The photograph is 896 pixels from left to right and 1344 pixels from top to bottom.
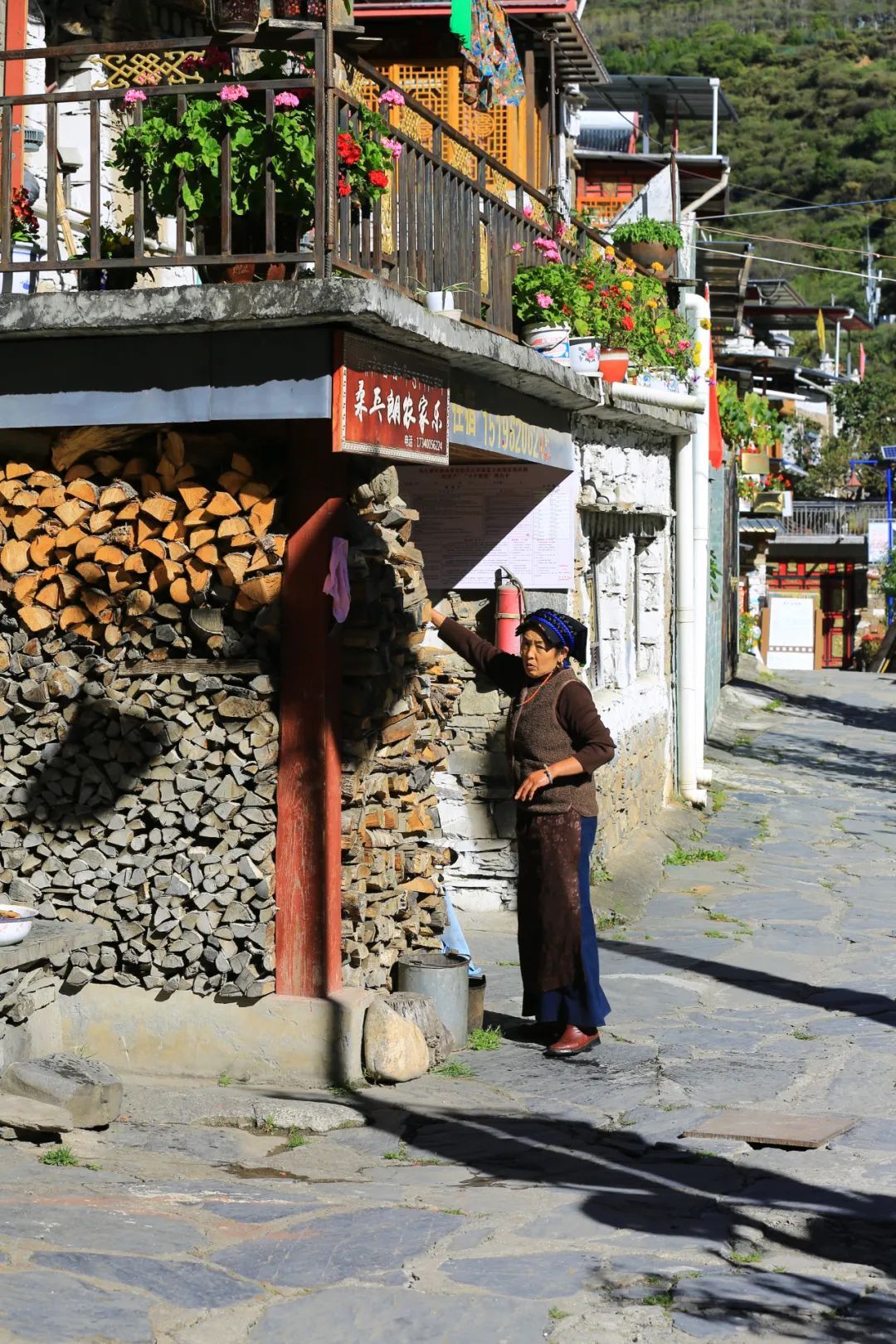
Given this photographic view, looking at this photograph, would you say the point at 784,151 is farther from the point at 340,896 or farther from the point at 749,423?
the point at 340,896

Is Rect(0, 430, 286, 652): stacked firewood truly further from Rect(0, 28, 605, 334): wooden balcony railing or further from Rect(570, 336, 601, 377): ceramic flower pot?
Rect(570, 336, 601, 377): ceramic flower pot

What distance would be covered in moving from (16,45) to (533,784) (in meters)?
5.33

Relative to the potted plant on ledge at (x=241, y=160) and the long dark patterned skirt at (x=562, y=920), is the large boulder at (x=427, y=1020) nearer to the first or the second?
the long dark patterned skirt at (x=562, y=920)

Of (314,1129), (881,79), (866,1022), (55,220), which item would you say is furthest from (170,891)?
(881,79)

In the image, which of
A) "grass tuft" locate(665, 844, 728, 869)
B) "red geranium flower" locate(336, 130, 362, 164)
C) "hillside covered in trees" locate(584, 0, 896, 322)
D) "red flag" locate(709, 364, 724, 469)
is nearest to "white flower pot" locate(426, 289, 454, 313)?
"red geranium flower" locate(336, 130, 362, 164)

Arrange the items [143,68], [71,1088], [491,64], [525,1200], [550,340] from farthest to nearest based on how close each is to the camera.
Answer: [491,64]
[550,340]
[143,68]
[71,1088]
[525,1200]

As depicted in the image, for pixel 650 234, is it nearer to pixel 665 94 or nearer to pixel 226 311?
pixel 226 311

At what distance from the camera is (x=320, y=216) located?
6.45m

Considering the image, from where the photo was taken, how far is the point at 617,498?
12.3 m

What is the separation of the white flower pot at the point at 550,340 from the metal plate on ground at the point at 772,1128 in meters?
5.08

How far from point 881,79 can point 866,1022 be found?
404 feet

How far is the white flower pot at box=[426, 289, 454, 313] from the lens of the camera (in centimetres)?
809

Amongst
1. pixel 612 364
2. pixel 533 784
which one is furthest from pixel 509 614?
pixel 533 784

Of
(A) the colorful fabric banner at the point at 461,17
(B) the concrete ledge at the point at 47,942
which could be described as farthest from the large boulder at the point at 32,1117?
(A) the colorful fabric banner at the point at 461,17
